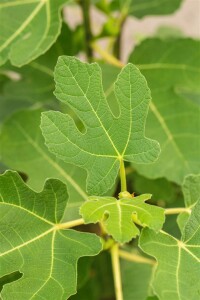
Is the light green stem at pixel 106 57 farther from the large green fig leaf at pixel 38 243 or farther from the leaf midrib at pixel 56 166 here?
the large green fig leaf at pixel 38 243

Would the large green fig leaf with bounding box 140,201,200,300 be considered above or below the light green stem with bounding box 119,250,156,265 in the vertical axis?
below

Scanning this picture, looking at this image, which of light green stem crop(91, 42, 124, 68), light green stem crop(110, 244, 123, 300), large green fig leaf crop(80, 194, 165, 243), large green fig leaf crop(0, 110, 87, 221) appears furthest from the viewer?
light green stem crop(91, 42, 124, 68)

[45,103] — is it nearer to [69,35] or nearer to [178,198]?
[69,35]

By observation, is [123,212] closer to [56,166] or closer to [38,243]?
[38,243]

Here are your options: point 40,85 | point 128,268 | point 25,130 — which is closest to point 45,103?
point 40,85

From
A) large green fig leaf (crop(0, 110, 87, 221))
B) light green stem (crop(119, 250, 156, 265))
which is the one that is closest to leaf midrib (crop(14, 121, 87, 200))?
large green fig leaf (crop(0, 110, 87, 221))

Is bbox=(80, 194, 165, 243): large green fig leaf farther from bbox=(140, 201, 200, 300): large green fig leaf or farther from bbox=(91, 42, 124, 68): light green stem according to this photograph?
bbox=(91, 42, 124, 68): light green stem
